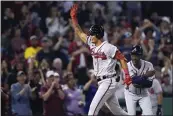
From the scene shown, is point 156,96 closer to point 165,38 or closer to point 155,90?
point 155,90

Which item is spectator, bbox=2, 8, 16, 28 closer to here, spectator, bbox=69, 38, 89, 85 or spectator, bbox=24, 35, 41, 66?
spectator, bbox=24, 35, 41, 66

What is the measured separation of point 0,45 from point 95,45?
5.79 m

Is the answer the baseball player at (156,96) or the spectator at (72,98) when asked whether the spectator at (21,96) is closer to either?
the spectator at (72,98)

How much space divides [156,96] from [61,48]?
13.1 ft

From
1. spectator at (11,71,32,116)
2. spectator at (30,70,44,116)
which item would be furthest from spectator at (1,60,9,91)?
spectator at (30,70,44,116)

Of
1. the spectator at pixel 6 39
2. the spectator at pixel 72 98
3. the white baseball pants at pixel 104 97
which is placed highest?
the spectator at pixel 6 39

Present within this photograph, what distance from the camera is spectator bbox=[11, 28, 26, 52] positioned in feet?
57.5

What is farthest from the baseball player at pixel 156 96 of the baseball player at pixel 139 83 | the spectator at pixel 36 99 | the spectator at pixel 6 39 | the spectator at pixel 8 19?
the spectator at pixel 8 19

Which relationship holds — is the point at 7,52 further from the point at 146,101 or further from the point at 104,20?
the point at 146,101

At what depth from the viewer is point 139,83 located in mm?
12953

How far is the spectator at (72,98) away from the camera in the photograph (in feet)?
49.5

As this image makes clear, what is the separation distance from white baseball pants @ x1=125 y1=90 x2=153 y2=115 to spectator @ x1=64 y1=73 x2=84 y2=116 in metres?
2.18

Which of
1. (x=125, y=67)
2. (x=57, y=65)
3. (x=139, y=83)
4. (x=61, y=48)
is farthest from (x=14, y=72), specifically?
(x=125, y=67)

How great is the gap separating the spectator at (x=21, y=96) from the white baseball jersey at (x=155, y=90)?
9.11 feet
